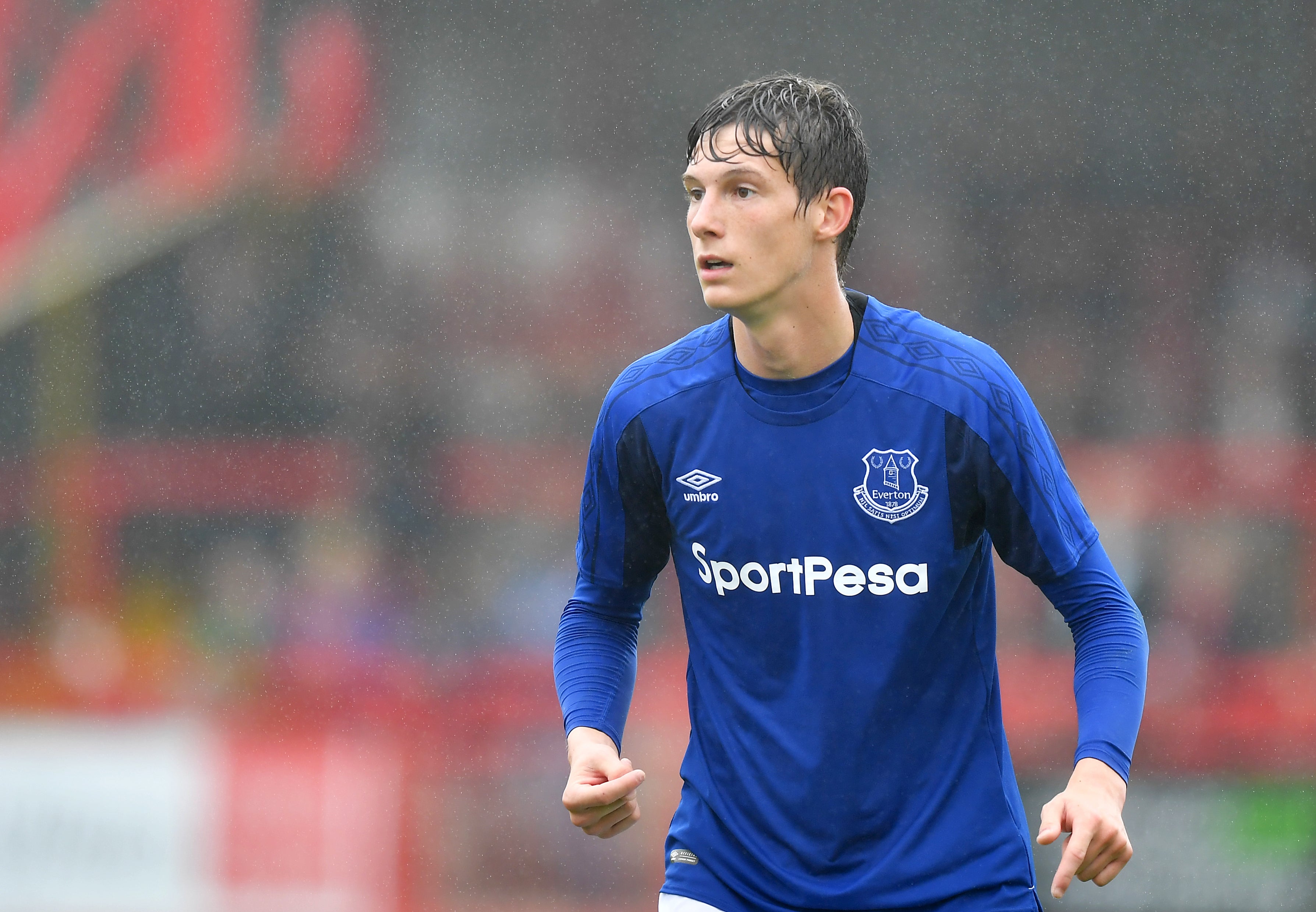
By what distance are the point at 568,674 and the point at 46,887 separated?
444cm

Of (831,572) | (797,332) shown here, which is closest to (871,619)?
(831,572)

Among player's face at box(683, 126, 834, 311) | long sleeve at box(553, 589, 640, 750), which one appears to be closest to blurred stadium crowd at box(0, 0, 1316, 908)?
long sleeve at box(553, 589, 640, 750)

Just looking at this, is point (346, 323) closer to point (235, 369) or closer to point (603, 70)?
point (235, 369)

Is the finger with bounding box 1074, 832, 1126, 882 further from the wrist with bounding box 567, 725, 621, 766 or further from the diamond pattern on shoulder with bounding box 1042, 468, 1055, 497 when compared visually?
the wrist with bounding box 567, 725, 621, 766

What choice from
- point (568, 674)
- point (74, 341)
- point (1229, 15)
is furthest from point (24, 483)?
point (1229, 15)

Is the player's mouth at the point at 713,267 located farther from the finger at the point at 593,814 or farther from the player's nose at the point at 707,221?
the finger at the point at 593,814

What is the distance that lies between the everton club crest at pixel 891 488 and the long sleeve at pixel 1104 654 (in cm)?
22

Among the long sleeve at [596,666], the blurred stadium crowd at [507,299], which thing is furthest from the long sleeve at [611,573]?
the blurred stadium crowd at [507,299]

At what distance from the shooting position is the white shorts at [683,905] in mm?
1818

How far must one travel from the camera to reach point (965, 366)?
181cm

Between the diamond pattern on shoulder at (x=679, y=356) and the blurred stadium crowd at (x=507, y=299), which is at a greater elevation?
the blurred stadium crowd at (x=507, y=299)

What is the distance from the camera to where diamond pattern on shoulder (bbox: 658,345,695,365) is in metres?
1.95

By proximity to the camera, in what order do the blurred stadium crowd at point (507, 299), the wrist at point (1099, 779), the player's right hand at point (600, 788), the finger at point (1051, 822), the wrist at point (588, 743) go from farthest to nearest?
the blurred stadium crowd at point (507, 299) < the wrist at point (588, 743) < the player's right hand at point (600, 788) < the wrist at point (1099, 779) < the finger at point (1051, 822)

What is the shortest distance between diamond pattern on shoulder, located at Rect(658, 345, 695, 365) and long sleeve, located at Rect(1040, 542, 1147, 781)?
0.59 meters
